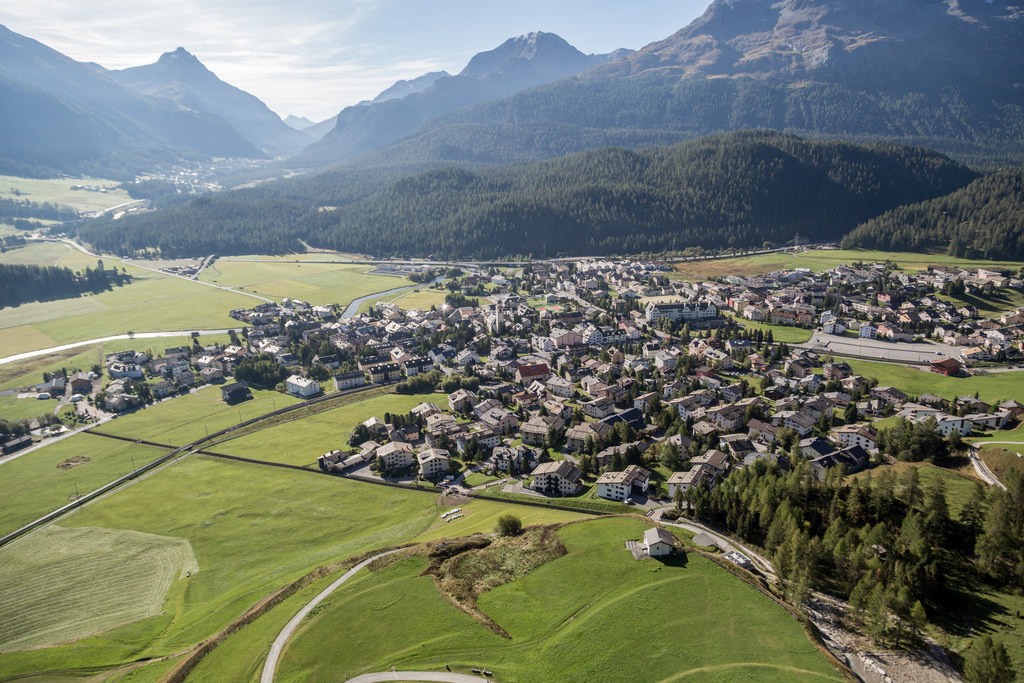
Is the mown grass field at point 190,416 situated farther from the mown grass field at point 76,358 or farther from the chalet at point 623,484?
the chalet at point 623,484

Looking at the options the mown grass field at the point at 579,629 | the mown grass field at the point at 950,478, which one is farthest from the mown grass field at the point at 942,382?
the mown grass field at the point at 579,629

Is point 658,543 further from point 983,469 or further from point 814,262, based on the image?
point 814,262

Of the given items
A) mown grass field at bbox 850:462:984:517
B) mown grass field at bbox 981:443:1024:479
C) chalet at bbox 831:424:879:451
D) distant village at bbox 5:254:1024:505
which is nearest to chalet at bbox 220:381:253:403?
distant village at bbox 5:254:1024:505

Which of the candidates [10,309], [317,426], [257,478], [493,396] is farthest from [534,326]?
[10,309]

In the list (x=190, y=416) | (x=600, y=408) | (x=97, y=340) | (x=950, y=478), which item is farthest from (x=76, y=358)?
(x=950, y=478)

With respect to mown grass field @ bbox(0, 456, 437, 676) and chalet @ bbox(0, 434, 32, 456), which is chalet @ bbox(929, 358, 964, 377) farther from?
chalet @ bbox(0, 434, 32, 456)

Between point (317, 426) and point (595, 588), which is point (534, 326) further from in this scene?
point (595, 588)

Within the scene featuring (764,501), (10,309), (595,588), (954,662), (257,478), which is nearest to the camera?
(954,662)
